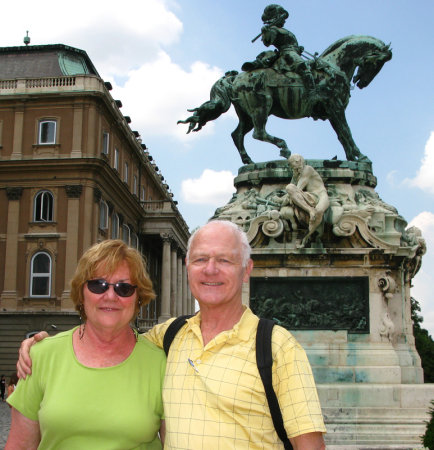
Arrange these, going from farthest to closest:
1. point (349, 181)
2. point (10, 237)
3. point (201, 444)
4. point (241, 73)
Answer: point (10, 237), point (241, 73), point (349, 181), point (201, 444)

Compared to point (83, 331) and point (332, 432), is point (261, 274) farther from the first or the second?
point (83, 331)

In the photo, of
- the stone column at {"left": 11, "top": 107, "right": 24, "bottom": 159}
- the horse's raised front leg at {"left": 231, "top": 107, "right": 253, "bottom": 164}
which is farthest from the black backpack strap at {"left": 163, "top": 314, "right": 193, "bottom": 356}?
the stone column at {"left": 11, "top": 107, "right": 24, "bottom": 159}

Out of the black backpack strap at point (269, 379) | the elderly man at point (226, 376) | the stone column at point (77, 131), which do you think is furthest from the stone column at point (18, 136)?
the black backpack strap at point (269, 379)

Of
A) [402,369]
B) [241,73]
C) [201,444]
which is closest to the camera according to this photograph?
[201,444]

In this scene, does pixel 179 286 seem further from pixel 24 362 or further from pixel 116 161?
pixel 24 362

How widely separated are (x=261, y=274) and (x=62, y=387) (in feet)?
21.9

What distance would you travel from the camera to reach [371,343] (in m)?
9.73

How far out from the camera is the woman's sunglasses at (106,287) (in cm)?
373

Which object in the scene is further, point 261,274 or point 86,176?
point 86,176

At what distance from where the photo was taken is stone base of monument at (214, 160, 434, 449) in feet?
30.9

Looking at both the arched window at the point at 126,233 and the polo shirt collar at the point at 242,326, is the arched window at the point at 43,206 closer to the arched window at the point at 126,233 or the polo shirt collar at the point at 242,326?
the arched window at the point at 126,233

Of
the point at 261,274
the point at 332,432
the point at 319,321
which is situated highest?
the point at 261,274

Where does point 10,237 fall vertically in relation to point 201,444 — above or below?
above

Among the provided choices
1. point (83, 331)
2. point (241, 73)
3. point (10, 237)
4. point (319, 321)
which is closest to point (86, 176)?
point (10, 237)
